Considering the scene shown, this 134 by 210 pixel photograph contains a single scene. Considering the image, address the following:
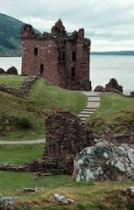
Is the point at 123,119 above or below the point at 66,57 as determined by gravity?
below

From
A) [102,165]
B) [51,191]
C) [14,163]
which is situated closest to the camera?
[51,191]

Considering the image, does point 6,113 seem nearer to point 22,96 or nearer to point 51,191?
point 22,96

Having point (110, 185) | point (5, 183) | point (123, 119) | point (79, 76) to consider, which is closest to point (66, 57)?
point (79, 76)

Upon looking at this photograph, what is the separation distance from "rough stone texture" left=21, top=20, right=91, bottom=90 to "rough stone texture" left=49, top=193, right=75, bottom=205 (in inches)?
2778

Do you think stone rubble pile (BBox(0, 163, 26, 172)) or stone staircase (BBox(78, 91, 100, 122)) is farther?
stone staircase (BBox(78, 91, 100, 122))

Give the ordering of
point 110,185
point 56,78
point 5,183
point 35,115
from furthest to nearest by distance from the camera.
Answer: point 56,78 < point 35,115 < point 5,183 < point 110,185

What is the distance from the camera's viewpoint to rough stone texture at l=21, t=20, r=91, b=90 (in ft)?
299

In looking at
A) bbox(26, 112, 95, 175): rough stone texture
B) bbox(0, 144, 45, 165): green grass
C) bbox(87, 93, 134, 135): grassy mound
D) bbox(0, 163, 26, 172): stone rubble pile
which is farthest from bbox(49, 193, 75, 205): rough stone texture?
bbox(87, 93, 134, 135): grassy mound

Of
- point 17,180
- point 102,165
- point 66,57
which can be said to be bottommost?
point 17,180

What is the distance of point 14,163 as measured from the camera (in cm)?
3678

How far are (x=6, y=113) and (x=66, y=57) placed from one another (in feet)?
152

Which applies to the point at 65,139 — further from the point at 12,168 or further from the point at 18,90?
the point at 18,90

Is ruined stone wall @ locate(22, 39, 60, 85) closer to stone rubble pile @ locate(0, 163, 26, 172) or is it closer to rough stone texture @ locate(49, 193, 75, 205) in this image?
stone rubble pile @ locate(0, 163, 26, 172)

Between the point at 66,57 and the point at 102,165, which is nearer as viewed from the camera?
the point at 102,165
